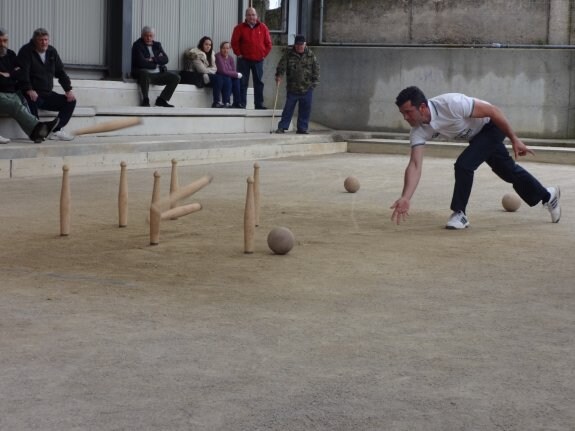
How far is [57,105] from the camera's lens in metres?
16.3

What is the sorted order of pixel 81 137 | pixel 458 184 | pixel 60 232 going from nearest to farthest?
pixel 60 232
pixel 458 184
pixel 81 137

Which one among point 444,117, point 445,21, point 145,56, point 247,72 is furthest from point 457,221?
point 445,21

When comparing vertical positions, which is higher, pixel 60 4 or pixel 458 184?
pixel 60 4

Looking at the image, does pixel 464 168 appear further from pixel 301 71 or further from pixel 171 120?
pixel 301 71

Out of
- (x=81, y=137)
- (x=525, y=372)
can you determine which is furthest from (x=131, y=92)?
(x=525, y=372)

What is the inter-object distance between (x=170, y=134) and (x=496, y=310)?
14.1m

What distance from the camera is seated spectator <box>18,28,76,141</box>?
15.6 m

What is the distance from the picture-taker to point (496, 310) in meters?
6.45

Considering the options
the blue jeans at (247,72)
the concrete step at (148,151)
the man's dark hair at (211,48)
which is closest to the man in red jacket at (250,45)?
the blue jeans at (247,72)

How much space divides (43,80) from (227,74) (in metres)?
6.27

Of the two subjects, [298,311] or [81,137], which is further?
[81,137]

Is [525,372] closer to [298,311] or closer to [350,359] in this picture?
[350,359]

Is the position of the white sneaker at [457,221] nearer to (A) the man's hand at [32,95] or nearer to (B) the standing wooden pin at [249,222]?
(B) the standing wooden pin at [249,222]

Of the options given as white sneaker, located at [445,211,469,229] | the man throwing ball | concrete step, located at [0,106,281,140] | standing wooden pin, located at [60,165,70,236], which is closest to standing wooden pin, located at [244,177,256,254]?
the man throwing ball
